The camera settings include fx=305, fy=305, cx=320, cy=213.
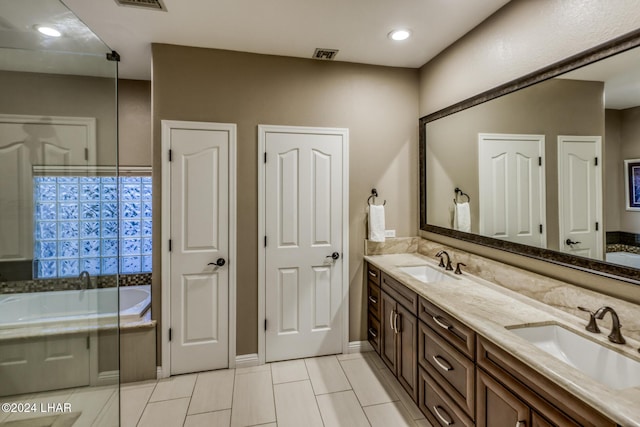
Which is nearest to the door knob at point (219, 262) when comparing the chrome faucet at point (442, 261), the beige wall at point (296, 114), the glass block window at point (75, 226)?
the beige wall at point (296, 114)

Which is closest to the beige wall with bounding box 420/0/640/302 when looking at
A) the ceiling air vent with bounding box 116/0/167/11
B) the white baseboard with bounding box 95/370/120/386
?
the ceiling air vent with bounding box 116/0/167/11

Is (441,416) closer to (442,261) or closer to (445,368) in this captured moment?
(445,368)

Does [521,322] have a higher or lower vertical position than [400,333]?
higher

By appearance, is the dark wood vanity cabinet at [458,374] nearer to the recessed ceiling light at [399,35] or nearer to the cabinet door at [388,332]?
the cabinet door at [388,332]

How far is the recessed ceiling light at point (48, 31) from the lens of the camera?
5.77ft

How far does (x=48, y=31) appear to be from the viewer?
1.81m

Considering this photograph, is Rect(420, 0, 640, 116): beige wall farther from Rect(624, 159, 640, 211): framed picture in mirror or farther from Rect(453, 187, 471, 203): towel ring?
Rect(453, 187, 471, 203): towel ring

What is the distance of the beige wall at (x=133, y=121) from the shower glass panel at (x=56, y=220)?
1.19m

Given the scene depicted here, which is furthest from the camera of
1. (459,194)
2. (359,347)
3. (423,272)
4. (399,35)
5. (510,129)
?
(359,347)

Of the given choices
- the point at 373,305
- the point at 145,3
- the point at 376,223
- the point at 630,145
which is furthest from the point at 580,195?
the point at 145,3

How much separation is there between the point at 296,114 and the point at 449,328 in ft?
6.90

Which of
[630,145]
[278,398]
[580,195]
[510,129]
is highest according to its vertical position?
[510,129]

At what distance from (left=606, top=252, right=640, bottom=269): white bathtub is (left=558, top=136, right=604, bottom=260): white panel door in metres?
0.04

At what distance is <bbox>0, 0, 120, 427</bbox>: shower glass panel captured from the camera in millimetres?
→ 1580
